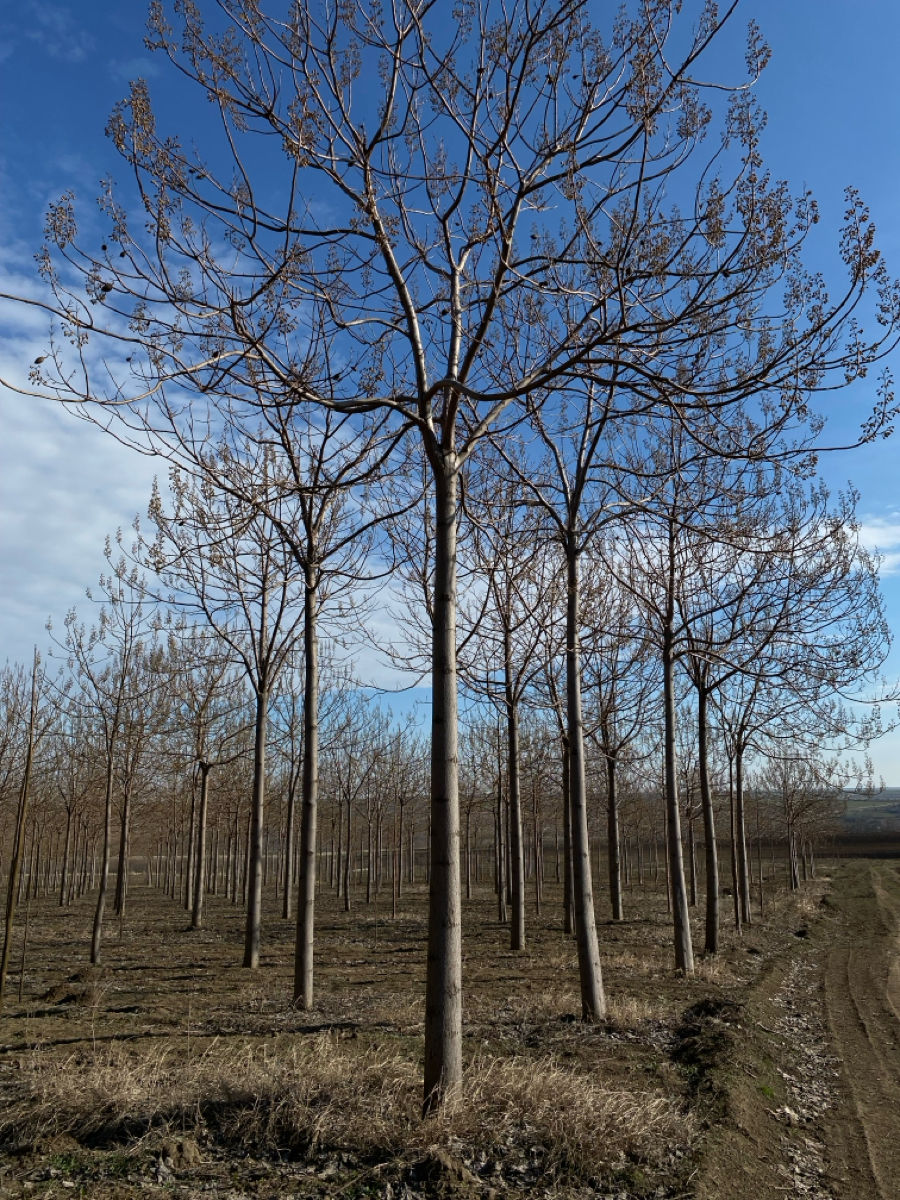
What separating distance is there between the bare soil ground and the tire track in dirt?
3 centimetres

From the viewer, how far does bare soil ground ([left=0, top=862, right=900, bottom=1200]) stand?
3.95 metres

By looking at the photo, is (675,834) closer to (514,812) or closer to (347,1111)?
(514,812)

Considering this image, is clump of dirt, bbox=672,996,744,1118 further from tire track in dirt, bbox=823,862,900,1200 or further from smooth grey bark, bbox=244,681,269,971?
smooth grey bark, bbox=244,681,269,971

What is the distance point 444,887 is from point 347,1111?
130 centimetres

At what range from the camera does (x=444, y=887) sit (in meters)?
4.51

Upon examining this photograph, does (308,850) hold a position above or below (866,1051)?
above

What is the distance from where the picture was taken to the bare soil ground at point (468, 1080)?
155 inches

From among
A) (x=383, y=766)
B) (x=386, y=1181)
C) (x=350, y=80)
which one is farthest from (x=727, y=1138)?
(x=383, y=766)

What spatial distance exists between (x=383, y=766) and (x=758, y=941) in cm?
1244

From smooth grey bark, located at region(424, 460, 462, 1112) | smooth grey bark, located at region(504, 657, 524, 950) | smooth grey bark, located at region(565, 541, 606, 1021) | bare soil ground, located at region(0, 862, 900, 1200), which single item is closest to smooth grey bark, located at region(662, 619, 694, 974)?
bare soil ground, located at region(0, 862, 900, 1200)

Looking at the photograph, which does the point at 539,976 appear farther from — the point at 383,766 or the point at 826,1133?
the point at 383,766

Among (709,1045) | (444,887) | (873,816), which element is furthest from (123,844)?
(873,816)

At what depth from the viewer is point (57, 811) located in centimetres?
2591

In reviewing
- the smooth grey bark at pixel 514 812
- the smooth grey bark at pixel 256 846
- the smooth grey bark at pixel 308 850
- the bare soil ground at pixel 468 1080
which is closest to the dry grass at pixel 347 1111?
the bare soil ground at pixel 468 1080
